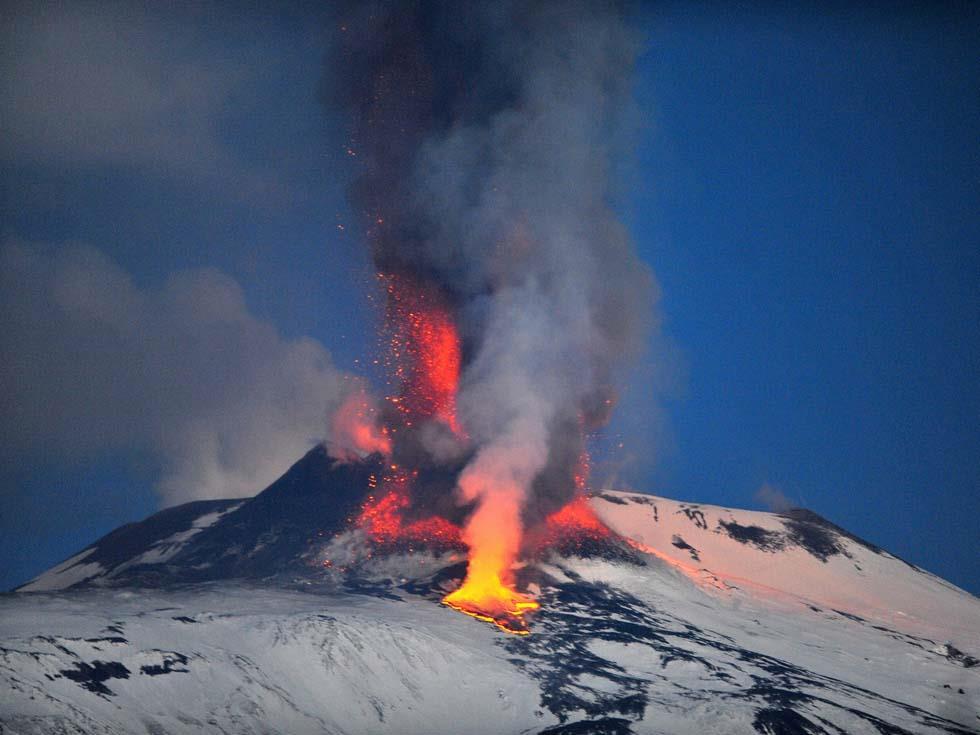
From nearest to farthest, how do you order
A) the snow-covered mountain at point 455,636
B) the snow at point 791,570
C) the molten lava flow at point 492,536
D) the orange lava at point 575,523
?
the snow-covered mountain at point 455,636, the molten lava flow at point 492,536, the orange lava at point 575,523, the snow at point 791,570

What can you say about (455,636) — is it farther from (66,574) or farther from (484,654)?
(66,574)

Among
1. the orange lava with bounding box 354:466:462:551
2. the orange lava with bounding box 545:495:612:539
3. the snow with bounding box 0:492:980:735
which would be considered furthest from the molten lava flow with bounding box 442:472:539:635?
the orange lava with bounding box 545:495:612:539

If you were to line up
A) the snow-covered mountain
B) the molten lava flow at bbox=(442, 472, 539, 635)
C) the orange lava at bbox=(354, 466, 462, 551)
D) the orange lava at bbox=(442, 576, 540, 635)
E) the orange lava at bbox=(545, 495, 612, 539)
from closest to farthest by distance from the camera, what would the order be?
Result: the snow-covered mountain
the orange lava at bbox=(442, 576, 540, 635)
the molten lava flow at bbox=(442, 472, 539, 635)
the orange lava at bbox=(354, 466, 462, 551)
the orange lava at bbox=(545, 495, 612, 539)

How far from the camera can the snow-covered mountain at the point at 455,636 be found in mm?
65812

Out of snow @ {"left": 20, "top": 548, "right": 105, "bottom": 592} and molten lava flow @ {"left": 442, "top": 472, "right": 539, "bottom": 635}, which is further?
snow @ {"left": 20, "top": 548, "right": 105, "bottom": 592}

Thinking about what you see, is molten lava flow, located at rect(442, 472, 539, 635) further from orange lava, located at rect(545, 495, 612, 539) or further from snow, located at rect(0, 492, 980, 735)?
orange lava, located at rect(545, 495, 612, 539)

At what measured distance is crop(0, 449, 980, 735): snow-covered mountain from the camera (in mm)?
65812

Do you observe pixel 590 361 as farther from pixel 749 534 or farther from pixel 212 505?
pixel 212 505

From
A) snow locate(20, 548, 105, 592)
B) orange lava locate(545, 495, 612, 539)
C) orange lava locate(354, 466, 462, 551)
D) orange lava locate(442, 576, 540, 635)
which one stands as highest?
orange lava locate(545, 495, 612, 539)

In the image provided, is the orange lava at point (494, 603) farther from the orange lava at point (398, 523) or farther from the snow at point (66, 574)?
the snow at point (66, 574)

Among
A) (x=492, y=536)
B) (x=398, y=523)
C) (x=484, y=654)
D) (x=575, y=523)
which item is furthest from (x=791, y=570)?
(x=484, y=654)

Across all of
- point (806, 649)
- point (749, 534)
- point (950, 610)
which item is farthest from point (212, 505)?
point (950, 610)

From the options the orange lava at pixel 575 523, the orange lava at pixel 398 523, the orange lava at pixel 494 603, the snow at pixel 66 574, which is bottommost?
the snow at pixel 66 574

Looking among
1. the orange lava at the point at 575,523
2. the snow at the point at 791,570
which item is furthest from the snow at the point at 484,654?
the orange lava at the point at 575,523
